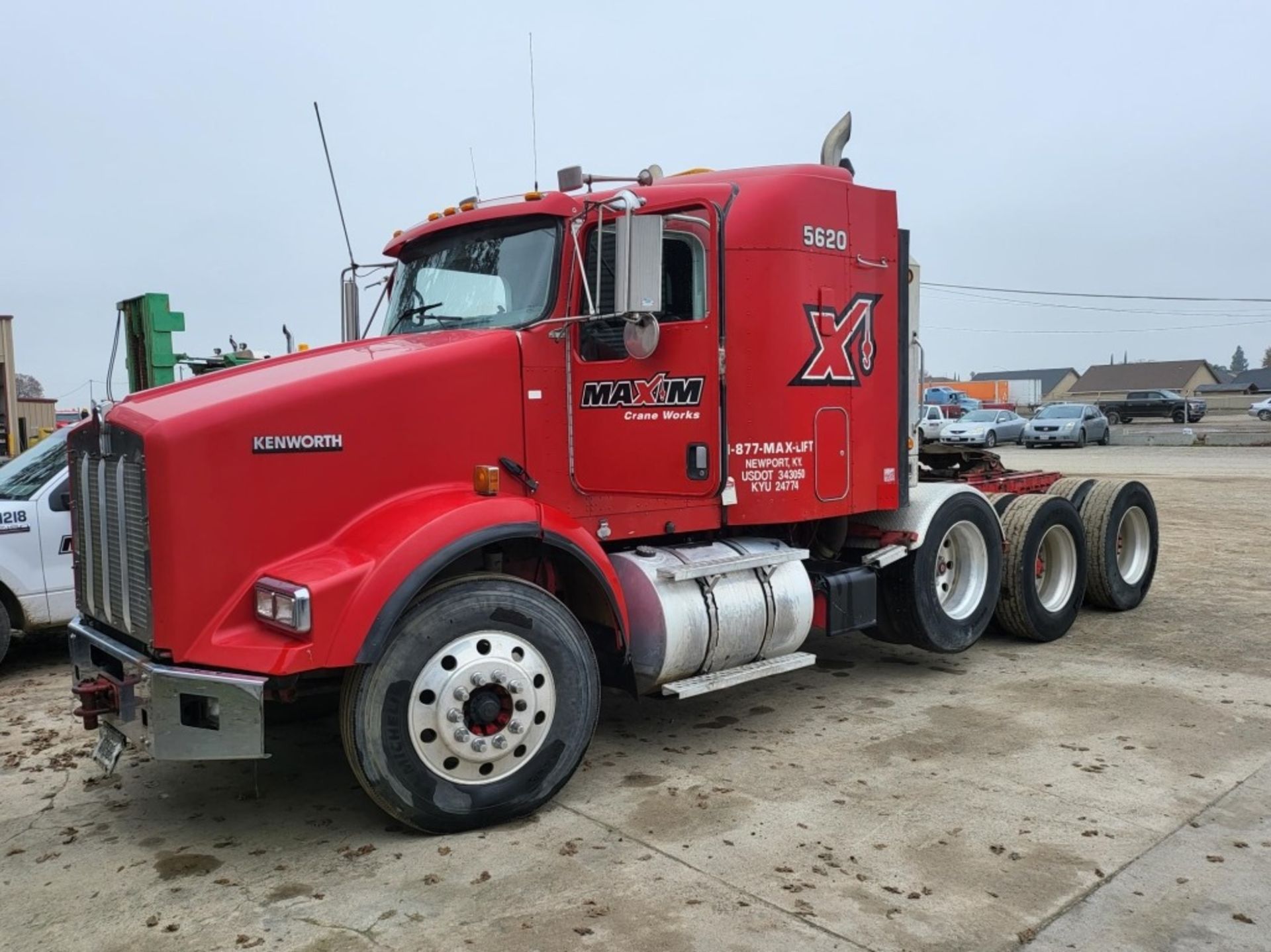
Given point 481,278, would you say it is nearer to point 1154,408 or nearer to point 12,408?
point 12,408

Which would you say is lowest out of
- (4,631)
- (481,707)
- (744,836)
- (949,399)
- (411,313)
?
(744,836)

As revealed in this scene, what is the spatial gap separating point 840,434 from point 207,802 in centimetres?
397

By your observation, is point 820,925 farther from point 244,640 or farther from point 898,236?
point 898,236

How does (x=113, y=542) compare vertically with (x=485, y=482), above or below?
below

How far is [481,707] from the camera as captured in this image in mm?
4367

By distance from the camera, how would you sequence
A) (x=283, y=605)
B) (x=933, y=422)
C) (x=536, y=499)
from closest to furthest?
1. (x=283, y=605)
2. (x=536, y=499)
3. (x=933, y=422)

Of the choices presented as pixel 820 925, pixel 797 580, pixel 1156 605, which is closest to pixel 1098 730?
pixel 797 580

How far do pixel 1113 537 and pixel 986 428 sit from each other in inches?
1138

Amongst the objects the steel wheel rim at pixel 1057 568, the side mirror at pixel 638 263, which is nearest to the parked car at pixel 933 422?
the steel wheel rim at pixel 1057 568

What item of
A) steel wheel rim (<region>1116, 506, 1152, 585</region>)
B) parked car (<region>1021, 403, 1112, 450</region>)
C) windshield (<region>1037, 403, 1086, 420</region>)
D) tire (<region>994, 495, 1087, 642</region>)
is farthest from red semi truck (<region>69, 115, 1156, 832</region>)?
windshield (<region>1037, 403, 1086, 420</region>)

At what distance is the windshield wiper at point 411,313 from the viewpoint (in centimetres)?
552

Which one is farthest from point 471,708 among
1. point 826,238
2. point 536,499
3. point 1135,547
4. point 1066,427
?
point 1066,427

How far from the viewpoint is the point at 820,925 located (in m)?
3.54

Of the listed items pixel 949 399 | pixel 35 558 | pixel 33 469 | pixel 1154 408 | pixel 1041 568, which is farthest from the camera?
pixel 949 399
